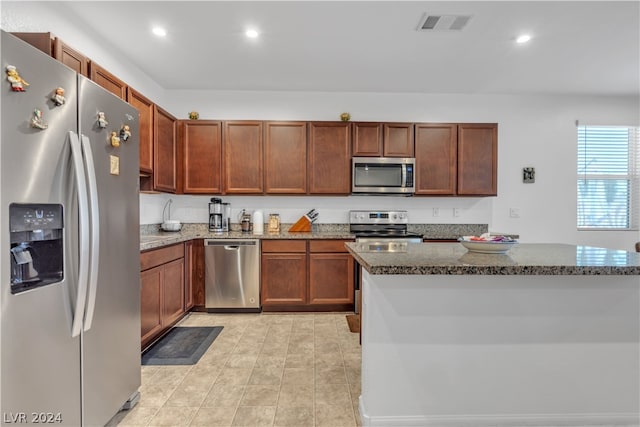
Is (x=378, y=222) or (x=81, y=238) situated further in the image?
(x=378, y=222)

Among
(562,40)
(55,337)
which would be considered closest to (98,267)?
(55,337)

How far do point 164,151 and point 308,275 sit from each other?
6.69ft

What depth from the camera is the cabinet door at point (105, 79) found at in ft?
7.05

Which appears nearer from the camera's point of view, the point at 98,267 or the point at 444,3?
the point at 98,267

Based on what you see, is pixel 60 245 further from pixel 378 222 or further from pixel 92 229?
pixel 378 222

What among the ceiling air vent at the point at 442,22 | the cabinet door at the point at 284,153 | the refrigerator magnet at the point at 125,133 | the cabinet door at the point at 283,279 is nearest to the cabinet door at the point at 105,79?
the refrigerator magnet at the point at 125,133

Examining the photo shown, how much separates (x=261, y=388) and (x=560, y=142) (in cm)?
463

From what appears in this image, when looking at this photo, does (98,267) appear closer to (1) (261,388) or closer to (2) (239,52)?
(1) (261,388)

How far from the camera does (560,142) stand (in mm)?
4117

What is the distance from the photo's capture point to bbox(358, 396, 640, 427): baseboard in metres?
1.58

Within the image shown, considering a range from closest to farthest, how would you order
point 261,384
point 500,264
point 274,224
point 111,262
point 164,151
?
point 500,264 → point 111,262 → point 261,384 → point 164,151 → point 274,224

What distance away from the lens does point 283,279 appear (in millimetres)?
3438

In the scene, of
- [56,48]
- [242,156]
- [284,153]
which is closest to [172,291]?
[242,156]

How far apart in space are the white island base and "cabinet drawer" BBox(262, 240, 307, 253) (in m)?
1.88
